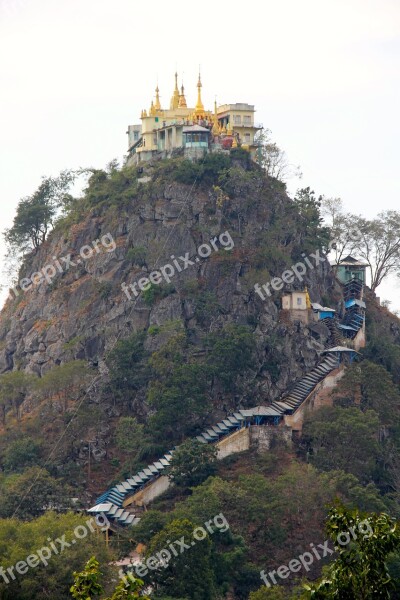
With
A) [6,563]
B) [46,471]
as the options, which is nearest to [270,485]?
[46,471]

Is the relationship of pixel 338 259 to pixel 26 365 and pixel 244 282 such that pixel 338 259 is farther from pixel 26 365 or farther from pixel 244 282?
pixel 26 365

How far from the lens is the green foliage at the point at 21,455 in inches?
2438

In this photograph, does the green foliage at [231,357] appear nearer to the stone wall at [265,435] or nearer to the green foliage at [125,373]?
the stone wall at [265,435]

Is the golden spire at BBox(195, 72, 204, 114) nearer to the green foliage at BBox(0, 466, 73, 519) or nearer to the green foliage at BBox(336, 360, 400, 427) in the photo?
the green foliage at BBox(336, 360, 400, 427)

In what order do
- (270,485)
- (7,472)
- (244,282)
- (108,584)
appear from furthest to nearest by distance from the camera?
(244,282) < (7,472) < (270,485) < (108,584)

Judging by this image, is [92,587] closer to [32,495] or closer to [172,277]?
[32,495]

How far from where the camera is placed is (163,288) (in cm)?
6694

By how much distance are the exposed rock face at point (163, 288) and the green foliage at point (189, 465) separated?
18.9 feet

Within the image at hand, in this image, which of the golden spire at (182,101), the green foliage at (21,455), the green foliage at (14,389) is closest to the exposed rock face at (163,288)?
the green foliage at (14,389)

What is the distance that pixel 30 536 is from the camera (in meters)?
50.3

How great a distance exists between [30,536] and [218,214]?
23690mm

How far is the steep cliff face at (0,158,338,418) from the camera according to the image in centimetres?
6631

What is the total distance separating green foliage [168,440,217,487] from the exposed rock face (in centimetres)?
576

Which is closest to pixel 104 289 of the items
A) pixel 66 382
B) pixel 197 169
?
pixel 66 382
